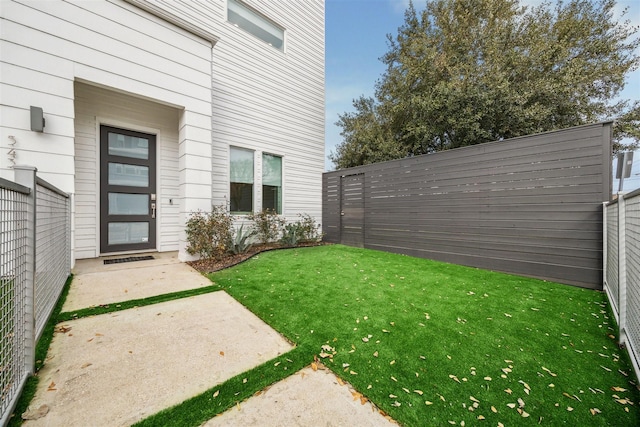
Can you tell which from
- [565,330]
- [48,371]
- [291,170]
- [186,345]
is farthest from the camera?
[291,170]

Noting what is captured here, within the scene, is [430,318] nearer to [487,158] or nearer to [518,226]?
[518,226]

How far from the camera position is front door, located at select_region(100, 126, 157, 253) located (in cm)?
454

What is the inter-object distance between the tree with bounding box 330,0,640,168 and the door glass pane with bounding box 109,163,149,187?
7361 mm

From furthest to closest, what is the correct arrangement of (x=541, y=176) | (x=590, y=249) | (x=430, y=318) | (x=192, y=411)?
1. (x=541, y=176)
2. (x=590, y=249)
3. (x=430, y=318)
4. (x=192, y=411)

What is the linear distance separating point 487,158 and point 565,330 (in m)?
3.05

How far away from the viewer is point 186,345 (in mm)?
1944

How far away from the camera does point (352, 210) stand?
6.91 m

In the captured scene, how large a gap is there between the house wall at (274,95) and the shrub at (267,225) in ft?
0.93

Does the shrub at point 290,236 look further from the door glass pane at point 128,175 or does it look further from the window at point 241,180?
the door glass pane at point 128,175

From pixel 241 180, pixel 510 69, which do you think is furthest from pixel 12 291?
pixel 510 69

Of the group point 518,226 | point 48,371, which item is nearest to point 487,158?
point 518,226

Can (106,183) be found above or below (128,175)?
below

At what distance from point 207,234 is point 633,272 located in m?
5.08

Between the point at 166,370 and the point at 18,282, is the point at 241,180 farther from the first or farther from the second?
the point at 166,370
